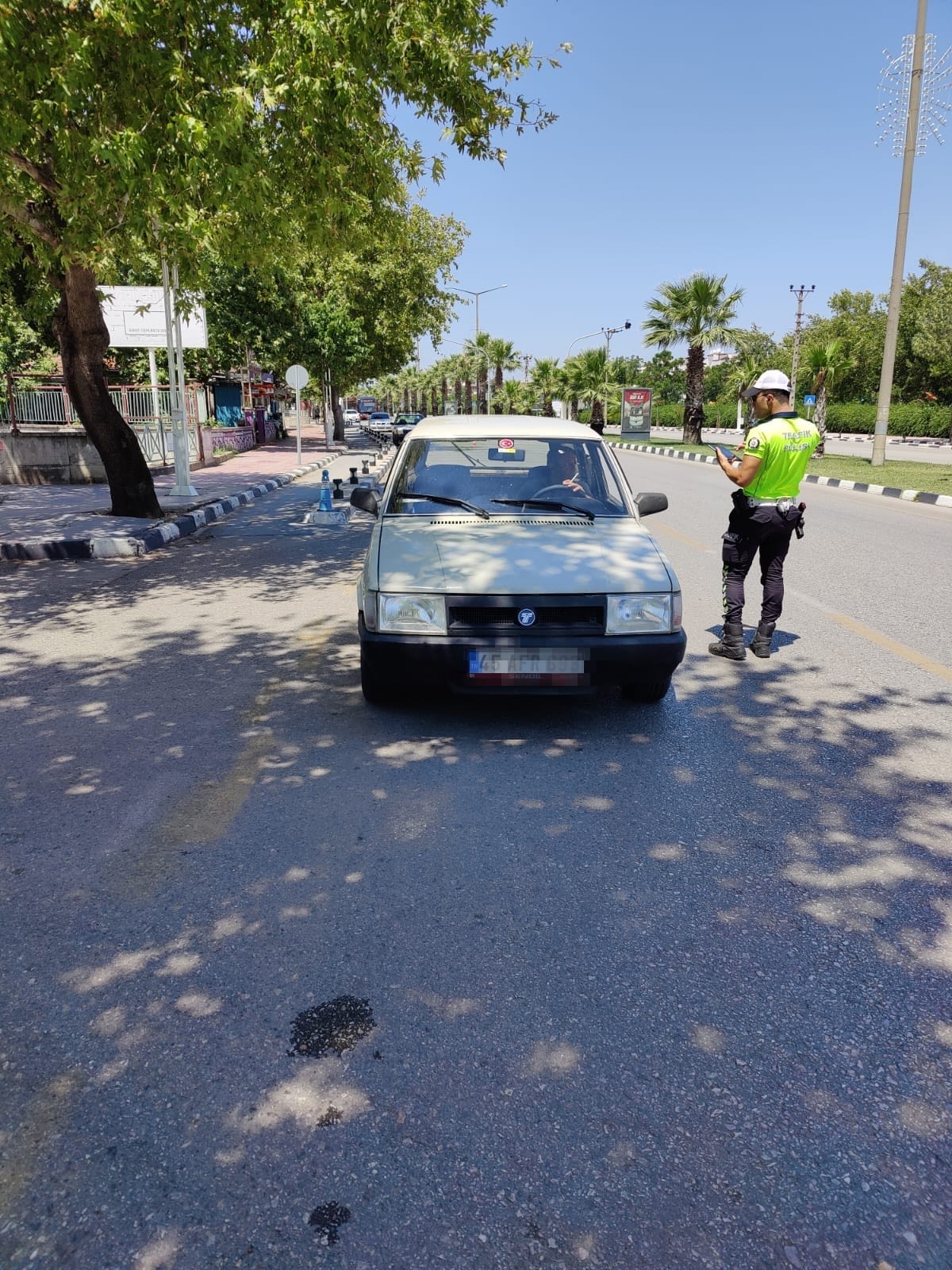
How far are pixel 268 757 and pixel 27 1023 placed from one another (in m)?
1.94

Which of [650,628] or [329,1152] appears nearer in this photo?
[329,1152]

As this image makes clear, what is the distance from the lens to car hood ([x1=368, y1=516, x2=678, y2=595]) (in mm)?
4402

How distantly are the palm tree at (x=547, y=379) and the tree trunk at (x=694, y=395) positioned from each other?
25.3 m

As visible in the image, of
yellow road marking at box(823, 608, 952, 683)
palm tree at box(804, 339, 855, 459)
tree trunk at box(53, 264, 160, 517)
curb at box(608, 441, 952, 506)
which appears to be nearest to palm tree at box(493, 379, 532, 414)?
palm tree at box(804, 339, 855, 459)

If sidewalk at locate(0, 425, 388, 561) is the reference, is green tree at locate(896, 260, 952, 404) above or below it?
above

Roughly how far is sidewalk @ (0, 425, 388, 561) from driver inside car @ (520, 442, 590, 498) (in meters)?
6.74

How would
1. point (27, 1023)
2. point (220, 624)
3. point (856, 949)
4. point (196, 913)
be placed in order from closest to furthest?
1. point (27, 1023)
2. point (856, 949)
3. point (196, 913)
4. point (220, 624)

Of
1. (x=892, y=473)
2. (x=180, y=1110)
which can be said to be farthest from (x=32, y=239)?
(x=892, y=473)

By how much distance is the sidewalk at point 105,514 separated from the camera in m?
10.6

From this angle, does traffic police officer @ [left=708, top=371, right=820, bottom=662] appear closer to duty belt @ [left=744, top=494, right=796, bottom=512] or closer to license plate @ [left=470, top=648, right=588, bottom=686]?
duty belt @ [left=744, top=494, right=796, bottom=512]

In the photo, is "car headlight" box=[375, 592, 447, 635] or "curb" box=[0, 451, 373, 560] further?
"curb" box=[0, 451, 373, 560]

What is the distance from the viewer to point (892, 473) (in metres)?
22.3

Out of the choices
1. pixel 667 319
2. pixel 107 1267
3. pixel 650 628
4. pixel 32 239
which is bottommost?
pixel 107 1267

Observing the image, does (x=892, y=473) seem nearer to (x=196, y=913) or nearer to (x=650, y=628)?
(x=650, y=628)
